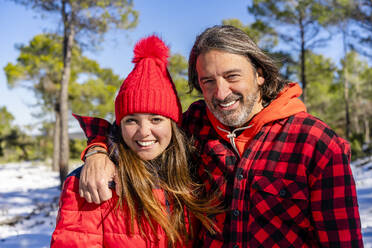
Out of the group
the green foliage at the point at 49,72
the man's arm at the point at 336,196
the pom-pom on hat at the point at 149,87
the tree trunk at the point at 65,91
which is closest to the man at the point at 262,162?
the man's arm at the point at 336,196

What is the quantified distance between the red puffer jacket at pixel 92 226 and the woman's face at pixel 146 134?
312 millimetres

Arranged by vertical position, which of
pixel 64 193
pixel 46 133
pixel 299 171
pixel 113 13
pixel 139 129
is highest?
pixel 113 13

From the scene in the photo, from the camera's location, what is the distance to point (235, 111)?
1756 millimetres

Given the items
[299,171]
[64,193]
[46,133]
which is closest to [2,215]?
[64,193]

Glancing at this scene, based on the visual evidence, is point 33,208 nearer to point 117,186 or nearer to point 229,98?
point 117,186

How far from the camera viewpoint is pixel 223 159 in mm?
1759

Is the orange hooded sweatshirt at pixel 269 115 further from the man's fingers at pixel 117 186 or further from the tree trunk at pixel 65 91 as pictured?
the tree trunk at pixel 65 91

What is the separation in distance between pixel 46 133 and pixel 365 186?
26.7 meters

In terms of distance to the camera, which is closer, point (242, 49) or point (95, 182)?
point (95, 182)

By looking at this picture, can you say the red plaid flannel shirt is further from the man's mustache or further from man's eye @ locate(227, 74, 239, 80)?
man's eye @ locate(227, 74, 239, 80)

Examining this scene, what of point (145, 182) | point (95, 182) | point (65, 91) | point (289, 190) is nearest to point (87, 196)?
point (95, 182)

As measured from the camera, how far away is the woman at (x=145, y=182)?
1.64 m

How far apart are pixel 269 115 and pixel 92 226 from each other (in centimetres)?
117

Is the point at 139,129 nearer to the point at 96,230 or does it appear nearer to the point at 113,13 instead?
the point at 96,230
